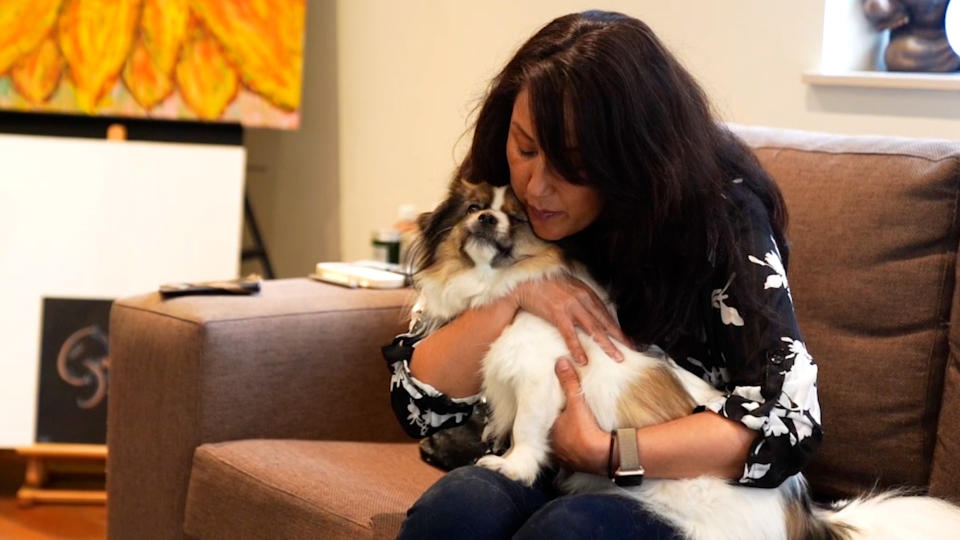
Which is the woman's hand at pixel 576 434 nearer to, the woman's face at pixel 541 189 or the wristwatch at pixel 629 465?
the wristwatch at pixel 629 465

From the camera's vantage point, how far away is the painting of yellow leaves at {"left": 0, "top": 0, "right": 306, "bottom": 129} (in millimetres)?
3232

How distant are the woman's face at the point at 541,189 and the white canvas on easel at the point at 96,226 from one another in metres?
1.70

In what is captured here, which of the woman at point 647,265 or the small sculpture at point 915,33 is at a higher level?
the small sculpture at point 915,33

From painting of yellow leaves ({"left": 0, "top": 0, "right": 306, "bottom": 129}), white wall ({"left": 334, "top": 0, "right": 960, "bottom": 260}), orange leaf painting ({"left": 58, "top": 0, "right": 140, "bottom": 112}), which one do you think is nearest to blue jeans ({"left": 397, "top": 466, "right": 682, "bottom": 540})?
white wall ({"left": 334, "top": 0, "right": 960, "bottom": 260})

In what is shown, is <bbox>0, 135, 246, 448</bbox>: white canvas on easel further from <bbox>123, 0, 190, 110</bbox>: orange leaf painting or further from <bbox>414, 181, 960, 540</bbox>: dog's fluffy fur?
<bbox>414, 181, 960, 540</bbox>: dog's fluffy fur

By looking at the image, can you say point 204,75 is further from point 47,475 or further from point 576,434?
point 576,434

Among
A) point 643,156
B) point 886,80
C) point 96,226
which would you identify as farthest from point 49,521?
point 886,80

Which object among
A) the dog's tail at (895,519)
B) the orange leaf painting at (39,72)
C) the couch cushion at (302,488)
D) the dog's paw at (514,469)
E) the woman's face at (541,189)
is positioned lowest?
the couch cushion at (302,488)

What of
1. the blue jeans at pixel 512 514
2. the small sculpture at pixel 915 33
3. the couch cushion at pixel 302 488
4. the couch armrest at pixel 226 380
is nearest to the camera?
the blue jeans at pixel 512 514

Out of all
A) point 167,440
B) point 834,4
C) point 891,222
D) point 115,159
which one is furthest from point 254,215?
point 891,222

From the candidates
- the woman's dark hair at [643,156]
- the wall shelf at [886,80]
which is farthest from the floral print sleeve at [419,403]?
the wall shelf at [886,80]

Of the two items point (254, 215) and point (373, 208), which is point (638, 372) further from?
point (254, 215)

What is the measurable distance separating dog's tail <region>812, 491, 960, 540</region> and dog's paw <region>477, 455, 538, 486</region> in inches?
14.5

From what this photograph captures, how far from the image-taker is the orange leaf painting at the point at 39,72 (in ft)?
10.6
